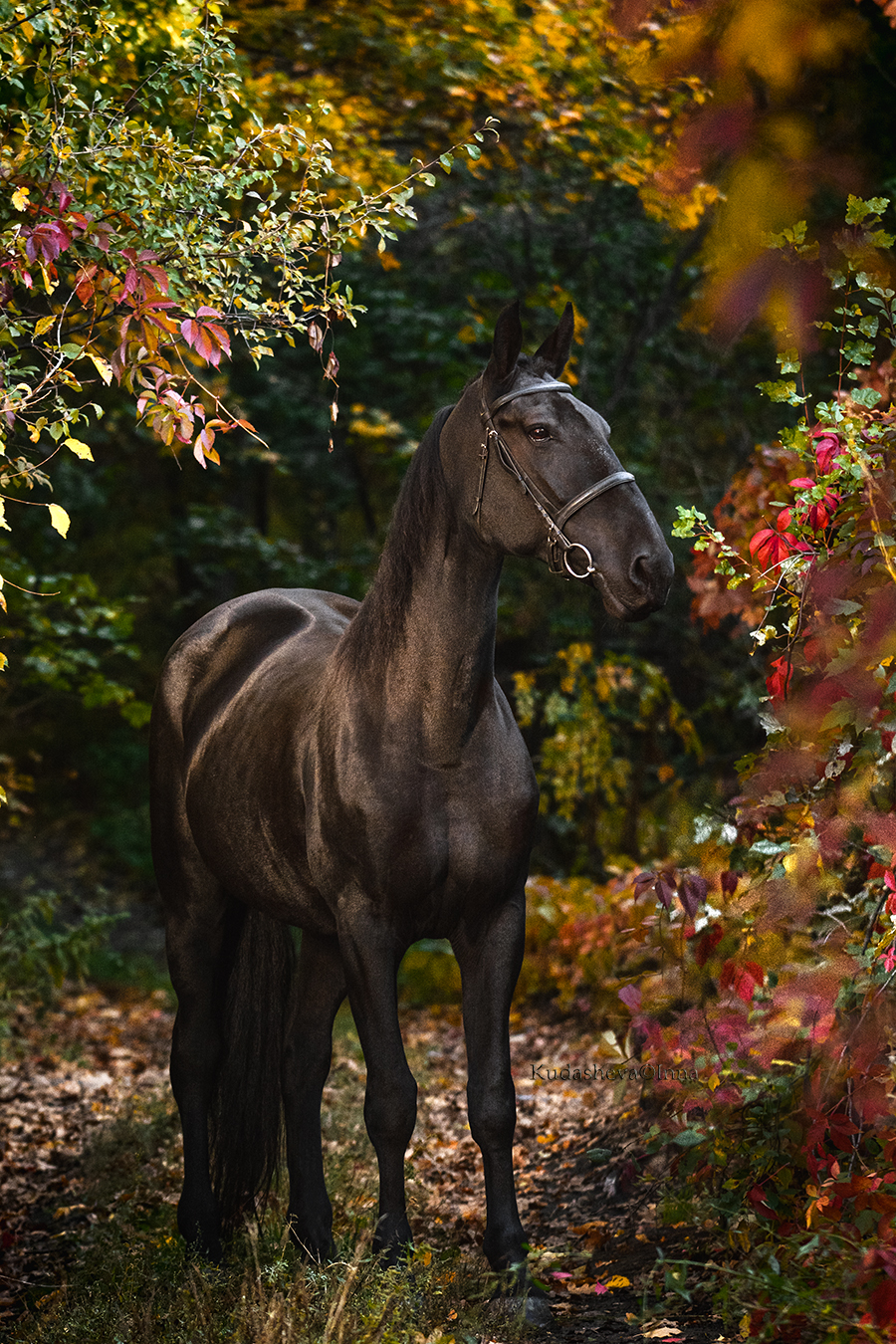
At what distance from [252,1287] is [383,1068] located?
697mm

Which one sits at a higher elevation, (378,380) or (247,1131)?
(378,380)

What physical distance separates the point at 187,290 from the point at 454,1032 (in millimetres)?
5360

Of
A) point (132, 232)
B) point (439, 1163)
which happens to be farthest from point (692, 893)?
point (132, 232)

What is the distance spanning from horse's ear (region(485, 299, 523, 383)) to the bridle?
52mm

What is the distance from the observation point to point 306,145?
3.63m

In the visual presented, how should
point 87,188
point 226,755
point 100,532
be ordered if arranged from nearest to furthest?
point 87,188, point 226,755, point 100,532

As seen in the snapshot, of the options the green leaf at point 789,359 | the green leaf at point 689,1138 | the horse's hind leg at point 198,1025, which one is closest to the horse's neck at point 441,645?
the green leaf at point 789,359

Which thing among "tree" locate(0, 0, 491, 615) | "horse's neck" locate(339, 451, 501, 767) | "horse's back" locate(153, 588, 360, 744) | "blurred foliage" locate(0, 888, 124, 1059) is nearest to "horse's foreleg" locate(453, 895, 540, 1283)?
"horse's neck" locate(339, 451, 501, 767)

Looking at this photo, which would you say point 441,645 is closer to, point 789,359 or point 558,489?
point 558,489

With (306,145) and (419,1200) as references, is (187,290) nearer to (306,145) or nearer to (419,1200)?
(306,145)

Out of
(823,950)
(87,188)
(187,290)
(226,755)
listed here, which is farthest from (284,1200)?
(87,188)

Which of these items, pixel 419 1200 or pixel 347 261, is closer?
pixel 419 1200

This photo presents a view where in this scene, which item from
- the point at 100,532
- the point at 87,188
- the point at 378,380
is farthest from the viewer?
the point at 100,532

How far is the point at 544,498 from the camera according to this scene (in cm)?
295
